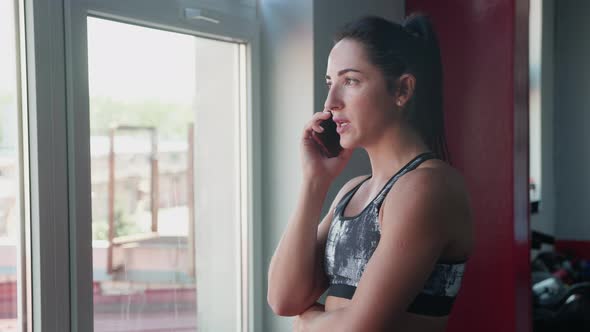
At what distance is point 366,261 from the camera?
115 centimetres

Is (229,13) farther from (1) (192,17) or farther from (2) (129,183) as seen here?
(2) (129,183)

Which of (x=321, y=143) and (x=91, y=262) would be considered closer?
(x=321, y=143)

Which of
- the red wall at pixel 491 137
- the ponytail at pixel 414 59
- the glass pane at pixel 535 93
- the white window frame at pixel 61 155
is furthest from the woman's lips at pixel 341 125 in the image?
the glass pane at pixel 535 93

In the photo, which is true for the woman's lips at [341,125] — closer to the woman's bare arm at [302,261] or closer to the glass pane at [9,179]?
the woman's bare arm at [302,261]

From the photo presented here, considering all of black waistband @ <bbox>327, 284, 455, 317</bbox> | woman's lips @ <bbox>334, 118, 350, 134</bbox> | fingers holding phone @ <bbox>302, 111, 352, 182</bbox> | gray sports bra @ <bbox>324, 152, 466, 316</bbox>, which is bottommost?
black waistband @ <bbox>327, 284, 455, 317</bbox>

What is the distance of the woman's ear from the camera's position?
1185 mm

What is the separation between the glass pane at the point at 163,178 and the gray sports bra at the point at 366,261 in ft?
1.78

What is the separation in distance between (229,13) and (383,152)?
0.74 metres

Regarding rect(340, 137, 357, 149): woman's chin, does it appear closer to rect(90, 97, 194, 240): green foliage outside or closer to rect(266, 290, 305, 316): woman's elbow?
rect(266, 290, 305, 316): woman's elbow

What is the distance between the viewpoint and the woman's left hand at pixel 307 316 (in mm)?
1247

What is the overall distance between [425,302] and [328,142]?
359 mm

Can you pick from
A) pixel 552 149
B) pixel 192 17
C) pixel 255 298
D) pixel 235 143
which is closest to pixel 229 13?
pixel 192 17

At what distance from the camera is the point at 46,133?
4.30 feet

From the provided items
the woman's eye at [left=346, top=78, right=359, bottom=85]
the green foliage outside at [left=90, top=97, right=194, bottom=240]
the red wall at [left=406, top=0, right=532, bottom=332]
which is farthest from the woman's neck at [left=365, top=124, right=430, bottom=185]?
the red wall at [left=406, top=0, right=532, bottom=332]
